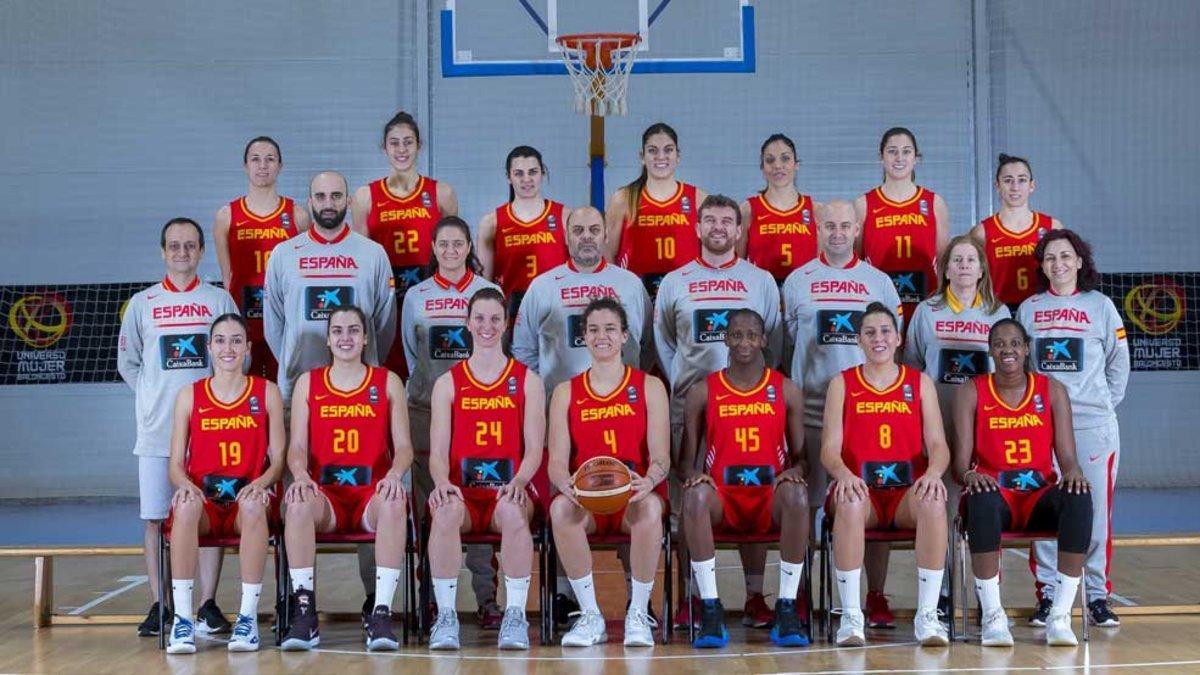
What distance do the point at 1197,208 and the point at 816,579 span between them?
253 inches

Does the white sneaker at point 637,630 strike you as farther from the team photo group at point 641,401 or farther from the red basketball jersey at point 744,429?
the red basketball jersey at point 744,429

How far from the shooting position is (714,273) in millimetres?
6094

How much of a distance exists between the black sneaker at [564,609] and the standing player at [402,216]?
1344 millimetres

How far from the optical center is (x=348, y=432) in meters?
5.71

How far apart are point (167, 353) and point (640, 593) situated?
7.64 ft

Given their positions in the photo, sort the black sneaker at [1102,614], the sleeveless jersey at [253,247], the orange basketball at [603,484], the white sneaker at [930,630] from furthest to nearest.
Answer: the sleeveless jersey at [253,247], the black sneaker at [1102,614], the white sneaker at [930,630], the orange basketball at [603,484]

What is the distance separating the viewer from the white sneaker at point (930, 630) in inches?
212

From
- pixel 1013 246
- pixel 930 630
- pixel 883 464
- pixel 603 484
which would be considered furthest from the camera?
pixel 1013 246

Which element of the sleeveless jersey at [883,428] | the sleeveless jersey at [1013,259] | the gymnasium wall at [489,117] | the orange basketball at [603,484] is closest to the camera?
the orange basketball at [603,484]

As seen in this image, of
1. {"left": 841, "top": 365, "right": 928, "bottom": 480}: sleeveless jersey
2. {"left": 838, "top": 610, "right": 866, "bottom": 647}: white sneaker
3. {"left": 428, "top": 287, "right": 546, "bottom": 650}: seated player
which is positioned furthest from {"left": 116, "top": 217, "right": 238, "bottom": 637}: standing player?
{"left": 841, "top": 365, "right": 928, "bottom": 480}: sleeveless jersey

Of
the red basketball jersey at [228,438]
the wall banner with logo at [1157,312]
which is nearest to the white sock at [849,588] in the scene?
the red basketball jersey at [228,438]

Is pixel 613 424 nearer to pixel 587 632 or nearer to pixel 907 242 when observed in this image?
pixel 587 632

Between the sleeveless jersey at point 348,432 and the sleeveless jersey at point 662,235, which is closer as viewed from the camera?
the sleeveless jersey at point 348,432

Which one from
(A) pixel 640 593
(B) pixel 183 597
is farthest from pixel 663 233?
(B) pixel 183 597
